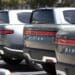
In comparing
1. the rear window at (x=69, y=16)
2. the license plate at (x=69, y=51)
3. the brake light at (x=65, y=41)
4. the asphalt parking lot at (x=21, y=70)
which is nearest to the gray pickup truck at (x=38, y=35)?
the rear window at (x=69, y=16)

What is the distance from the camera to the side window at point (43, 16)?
974 cm

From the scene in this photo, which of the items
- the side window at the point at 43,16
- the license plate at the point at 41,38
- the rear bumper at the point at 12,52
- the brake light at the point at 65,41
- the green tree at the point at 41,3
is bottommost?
the green tree at the point at 41,3

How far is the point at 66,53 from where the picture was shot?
6848 millimetres

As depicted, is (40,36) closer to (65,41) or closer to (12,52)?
(65,41)

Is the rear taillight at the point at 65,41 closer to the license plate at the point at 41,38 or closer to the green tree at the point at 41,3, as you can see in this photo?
the license plate at the point at 41,38

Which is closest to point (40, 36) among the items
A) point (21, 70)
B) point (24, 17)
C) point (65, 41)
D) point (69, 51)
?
point (65, 41)

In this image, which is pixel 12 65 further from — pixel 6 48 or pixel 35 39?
pixel 35 39

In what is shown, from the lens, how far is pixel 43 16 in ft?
33.3

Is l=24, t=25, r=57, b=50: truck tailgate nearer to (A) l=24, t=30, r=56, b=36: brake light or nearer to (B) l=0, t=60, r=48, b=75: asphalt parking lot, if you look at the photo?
(A) l=24, t=30, r=56, b=36: brake light

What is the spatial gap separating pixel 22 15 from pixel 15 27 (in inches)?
51.8

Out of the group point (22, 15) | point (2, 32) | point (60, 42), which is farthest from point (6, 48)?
point (60, 42)

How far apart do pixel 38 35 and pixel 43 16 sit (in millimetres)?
1286

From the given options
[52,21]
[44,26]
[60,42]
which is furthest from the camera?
[52,21]

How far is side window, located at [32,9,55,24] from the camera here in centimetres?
974
